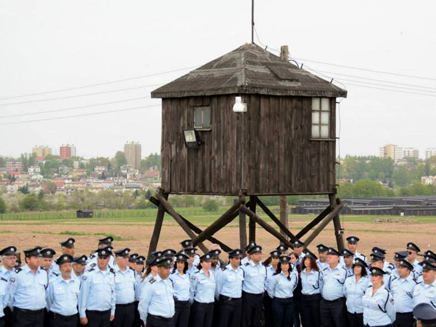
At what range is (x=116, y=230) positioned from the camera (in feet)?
205

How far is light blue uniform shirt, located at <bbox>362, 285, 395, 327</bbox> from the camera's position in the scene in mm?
14023

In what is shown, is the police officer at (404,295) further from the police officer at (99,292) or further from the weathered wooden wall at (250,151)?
the weathered wooden wall at (250,151)

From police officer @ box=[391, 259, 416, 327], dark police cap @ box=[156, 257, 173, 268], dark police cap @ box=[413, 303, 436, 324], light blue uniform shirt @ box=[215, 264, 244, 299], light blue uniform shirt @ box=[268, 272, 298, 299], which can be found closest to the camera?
dark police cap @ box=[413, 303, 436, 324]

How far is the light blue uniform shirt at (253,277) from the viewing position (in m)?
16.8

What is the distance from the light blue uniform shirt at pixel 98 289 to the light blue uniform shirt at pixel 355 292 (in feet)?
14.0

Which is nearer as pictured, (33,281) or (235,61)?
→ (33,281)

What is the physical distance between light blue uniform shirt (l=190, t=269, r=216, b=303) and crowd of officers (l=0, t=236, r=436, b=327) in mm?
19

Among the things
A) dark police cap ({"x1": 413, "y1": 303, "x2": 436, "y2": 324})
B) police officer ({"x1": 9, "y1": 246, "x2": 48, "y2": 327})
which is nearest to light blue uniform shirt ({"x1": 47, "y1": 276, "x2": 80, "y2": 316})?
police officer ({"x1": 9, "y1": 246, "x2": 48, "y2": 327})

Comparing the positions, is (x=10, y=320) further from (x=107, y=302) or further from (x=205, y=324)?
(x=205, y=324)

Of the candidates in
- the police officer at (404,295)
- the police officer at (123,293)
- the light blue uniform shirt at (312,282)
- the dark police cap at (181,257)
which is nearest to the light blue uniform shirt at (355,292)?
the police officer at (404,295)

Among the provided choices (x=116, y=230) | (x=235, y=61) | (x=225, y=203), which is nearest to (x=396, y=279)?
(x=235, y=61)

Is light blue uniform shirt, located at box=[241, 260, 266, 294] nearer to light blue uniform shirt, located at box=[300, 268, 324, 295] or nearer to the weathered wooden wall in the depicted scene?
light blue uniform shirt, located at box=[300, 268, 324, 295]

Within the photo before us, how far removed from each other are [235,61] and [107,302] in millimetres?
8579

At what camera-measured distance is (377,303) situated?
14016 millimetres
